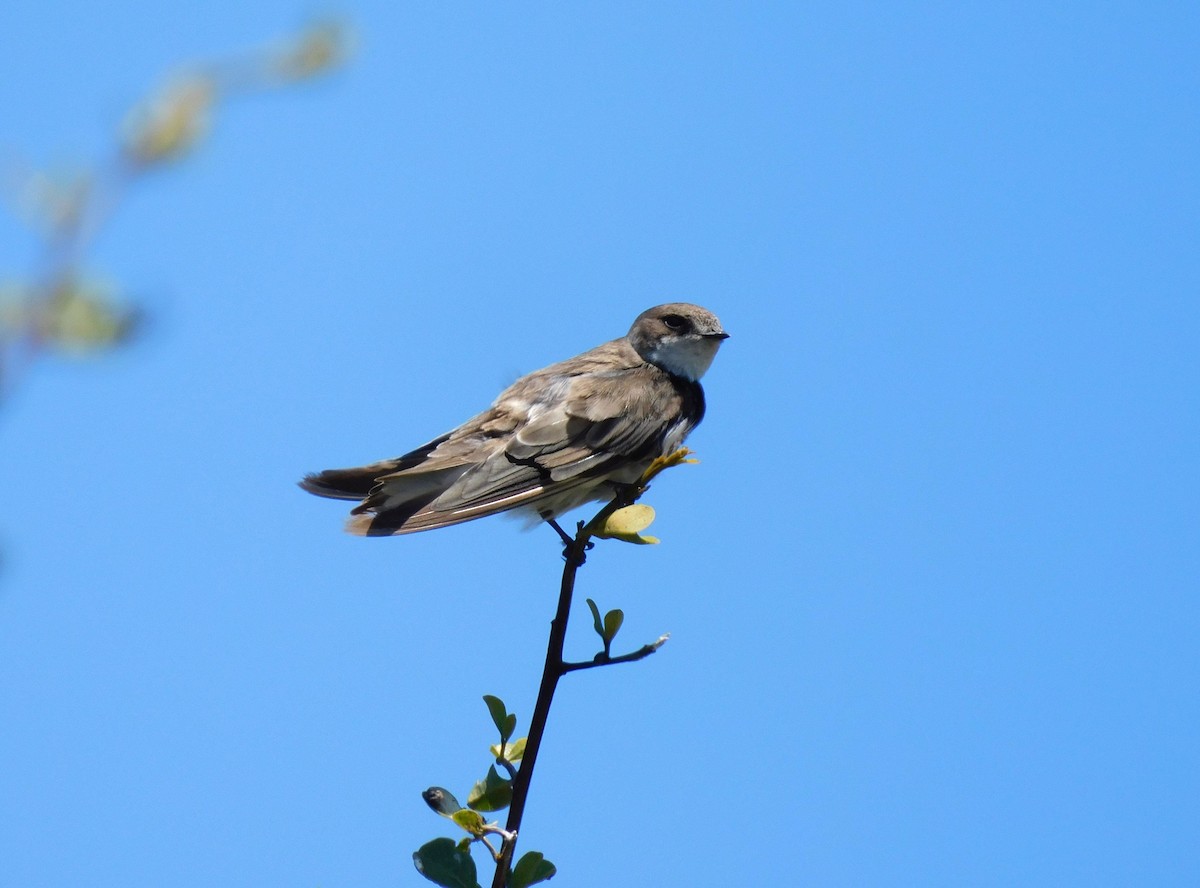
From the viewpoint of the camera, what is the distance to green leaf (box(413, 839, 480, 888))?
2.88 m

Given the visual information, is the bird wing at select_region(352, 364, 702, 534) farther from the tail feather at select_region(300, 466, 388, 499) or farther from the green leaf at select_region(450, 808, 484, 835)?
the green leaf at select_region(450, 808, 484, 835)

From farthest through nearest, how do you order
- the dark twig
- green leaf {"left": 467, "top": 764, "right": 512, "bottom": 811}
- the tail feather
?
the tail feather
green leaf {"left": 467, "top": 764, "right": 512, "bottom": 811}
the dark twig

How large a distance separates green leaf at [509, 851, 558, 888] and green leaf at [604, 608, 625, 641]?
0.60 m

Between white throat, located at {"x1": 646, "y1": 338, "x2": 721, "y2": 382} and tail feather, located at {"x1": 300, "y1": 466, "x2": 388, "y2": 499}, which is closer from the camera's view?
A: tail feather, located at {"x1": 300, "y1": 466, "x2": 388, "y2": 499}

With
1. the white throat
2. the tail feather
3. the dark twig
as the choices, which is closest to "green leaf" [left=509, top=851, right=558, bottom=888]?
the dark twig

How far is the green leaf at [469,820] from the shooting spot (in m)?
3.00

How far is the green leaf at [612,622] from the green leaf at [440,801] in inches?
21.7

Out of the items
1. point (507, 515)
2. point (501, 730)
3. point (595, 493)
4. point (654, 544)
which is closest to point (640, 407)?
point (595, 493)

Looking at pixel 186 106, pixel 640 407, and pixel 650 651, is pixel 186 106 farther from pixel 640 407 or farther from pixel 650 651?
pixel 640 407

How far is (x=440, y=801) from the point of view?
320 centimetres

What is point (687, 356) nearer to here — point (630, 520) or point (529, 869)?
point (630, 520)

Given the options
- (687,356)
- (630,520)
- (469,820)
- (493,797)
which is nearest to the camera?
(469,820)

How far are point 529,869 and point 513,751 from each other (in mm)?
479

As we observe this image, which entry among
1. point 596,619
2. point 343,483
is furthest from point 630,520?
point 343,483
